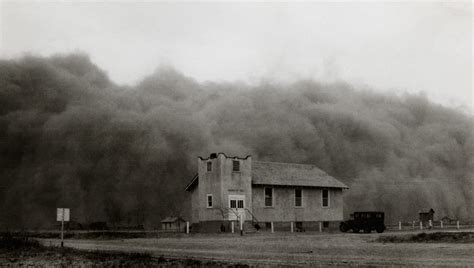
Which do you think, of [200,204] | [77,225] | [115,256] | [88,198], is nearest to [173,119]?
[88,198]

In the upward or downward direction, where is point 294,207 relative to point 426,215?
upward

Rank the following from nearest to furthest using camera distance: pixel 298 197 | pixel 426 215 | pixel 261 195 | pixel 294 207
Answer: pixel 261 195, pixel 294 207, pixel 298 197, pixel 426 215

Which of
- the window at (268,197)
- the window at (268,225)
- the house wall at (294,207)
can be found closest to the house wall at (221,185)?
the house wall at (294,207)

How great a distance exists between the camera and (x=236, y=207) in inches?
1565

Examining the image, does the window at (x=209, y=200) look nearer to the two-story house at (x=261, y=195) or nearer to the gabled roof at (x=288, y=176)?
the two-story house at (x=261, y=195)

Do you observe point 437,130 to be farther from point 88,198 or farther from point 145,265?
point 145,265

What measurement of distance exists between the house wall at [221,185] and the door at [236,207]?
271 mm

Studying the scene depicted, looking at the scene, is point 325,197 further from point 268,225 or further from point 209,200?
point 209,200

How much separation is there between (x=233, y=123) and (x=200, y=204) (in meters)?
26.8

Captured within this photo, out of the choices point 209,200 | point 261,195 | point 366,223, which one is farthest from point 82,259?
point 261,195

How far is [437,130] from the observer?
75.6 metres

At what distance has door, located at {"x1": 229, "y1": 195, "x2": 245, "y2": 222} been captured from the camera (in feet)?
129

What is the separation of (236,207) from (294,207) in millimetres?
5125

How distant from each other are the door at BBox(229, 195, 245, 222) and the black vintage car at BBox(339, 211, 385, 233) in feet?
22.4
